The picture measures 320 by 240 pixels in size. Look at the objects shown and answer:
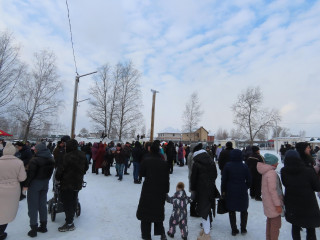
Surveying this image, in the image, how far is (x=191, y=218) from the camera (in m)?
5.60

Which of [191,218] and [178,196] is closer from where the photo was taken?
[178,196]

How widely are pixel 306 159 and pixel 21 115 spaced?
84.4 feet

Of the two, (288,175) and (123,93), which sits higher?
(123,93)

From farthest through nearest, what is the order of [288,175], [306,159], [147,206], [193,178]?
[306,159], [193,178], [147,206], [288,175]

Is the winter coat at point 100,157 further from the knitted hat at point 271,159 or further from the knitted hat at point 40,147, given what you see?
the knitted hat at point 271,159

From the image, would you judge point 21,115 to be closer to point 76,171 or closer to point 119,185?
point 119,185

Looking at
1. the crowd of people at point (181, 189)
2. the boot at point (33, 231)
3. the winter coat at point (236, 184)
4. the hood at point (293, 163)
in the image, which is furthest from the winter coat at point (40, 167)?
the hood at point (293, 163)

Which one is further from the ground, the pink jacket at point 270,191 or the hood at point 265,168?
the hood at point 265,168

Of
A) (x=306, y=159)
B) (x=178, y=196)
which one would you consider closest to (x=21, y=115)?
(x=178, y=196)

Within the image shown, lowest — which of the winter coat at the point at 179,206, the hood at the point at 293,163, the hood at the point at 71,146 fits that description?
the winter coat at the point at 179,206

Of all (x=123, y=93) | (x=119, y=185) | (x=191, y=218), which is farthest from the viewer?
(x=123, y=93)

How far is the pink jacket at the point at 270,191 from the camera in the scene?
3729 mm

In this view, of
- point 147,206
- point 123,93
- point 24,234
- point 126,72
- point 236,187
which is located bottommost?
point 24,234

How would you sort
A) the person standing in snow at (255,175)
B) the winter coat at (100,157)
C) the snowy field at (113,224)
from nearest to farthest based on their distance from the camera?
the snowy field at (113,224), the person standing in snow at (255,175), the winter coat at (100,157)
